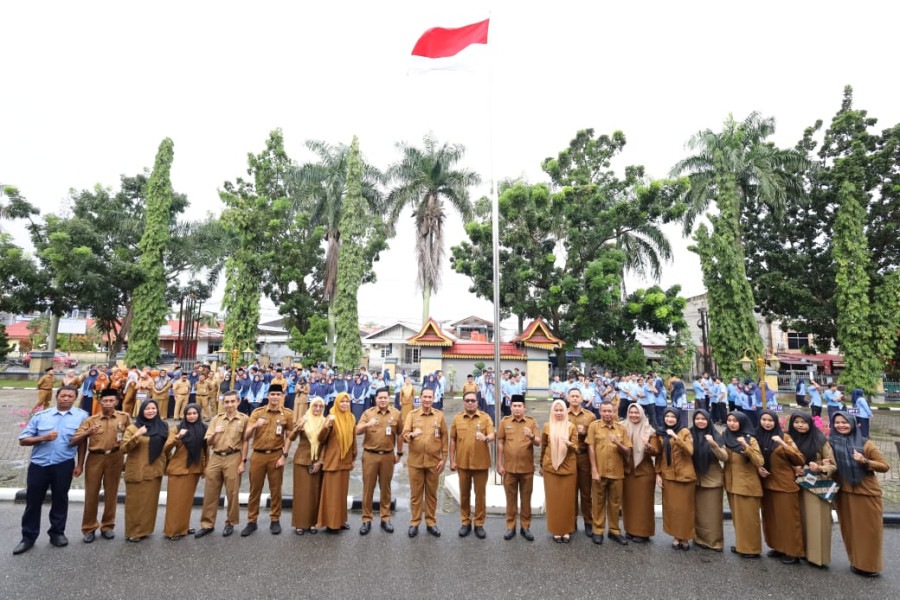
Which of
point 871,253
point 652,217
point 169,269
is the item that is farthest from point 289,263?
point 871,253

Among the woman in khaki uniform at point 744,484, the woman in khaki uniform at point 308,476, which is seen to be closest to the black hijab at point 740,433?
the woman in khaki uniform at point 744,484

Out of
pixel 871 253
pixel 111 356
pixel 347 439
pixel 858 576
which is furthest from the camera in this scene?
pixel 111 356

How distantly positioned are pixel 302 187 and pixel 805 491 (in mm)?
27840

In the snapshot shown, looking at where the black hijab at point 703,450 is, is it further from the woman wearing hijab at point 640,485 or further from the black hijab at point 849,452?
the black hijab at point 849,452

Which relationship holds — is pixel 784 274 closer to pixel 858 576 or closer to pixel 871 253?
pixel 871 253

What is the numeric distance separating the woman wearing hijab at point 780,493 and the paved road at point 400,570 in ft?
0.61

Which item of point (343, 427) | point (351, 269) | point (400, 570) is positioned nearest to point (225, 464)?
point (343, 427)

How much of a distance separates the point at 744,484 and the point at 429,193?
25.3 meters

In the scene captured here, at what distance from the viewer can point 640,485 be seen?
545cm

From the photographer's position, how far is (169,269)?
107 feet

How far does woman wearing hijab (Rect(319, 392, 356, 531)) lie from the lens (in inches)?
218

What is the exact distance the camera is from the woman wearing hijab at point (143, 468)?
205 inches

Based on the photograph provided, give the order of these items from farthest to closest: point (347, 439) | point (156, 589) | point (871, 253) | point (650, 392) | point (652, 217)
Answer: point (652, 217), point (871, 253), point (650, 392), point (347, 439), point (156, 589)

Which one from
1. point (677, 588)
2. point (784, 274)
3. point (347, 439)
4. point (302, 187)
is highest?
point (302, 187)
